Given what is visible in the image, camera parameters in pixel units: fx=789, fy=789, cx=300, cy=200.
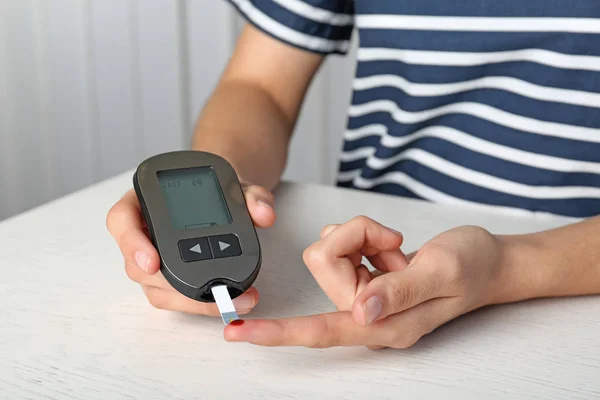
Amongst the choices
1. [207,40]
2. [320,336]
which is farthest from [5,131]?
[320,336]

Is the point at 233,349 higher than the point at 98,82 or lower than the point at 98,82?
higher

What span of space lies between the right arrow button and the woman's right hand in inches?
1.3

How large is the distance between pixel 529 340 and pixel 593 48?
357 mm

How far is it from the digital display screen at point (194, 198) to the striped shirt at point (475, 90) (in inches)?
12.7

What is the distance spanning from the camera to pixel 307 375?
0.46 meters

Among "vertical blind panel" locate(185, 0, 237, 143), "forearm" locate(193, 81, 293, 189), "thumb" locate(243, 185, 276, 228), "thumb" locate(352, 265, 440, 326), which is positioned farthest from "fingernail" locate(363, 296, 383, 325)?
"vertical blind panel" locate(185, 0, 237, 143)

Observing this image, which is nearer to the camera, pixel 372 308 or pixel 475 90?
pixel 372 308

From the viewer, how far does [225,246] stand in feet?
1.60

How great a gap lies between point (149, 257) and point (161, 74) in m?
1.27

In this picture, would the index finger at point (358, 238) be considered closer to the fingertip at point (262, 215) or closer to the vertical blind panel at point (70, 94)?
the fingertip at point (262, 215)

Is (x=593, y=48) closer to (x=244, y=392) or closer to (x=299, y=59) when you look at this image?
(x=299, y=59)

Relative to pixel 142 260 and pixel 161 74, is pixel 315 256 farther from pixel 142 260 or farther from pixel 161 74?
pixel 161 74

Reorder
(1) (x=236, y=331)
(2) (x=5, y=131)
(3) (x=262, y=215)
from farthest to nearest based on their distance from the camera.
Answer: (2) (x=5, y=131)
(3) (x=262, y=215)
(1) (x=236, y=331)

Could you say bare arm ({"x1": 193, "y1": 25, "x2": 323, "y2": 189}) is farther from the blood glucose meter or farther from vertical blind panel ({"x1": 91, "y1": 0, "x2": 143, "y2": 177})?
vertical blind panel ({"x1": 91, "y1": 0, "x2": 143, "y2": 177})
